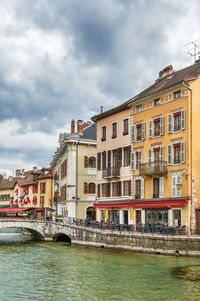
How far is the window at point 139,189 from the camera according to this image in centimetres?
3896

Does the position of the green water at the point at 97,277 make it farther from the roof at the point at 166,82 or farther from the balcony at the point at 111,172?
the roof at the point at 166,82

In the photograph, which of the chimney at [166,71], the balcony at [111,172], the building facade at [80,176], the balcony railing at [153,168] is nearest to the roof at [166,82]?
the chimney at [166,71]

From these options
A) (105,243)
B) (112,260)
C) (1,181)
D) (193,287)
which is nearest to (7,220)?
(105,243)

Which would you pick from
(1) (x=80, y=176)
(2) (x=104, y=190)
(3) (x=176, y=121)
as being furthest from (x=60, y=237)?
(3) (x=176, y=121)

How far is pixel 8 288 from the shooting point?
20750 mm

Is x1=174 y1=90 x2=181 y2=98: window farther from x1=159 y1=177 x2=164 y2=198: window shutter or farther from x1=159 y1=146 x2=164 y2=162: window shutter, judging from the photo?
x1=159 y1=177 x2=164 y2=198: window shutter

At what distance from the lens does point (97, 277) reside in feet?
76.3

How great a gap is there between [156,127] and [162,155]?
2795 mm

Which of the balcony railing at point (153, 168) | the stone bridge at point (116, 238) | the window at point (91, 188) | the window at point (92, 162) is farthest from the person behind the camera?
the window at point (92, 162)

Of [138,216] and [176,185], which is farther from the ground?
[176,185]

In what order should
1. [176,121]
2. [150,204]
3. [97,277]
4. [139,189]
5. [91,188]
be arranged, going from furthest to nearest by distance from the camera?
[91,188] → [139,189] → [150,204] → [176,121] → [97,277]

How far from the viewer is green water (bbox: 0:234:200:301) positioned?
1931 centimetres

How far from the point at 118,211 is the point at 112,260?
13469 mm

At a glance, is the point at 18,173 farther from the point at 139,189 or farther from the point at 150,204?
the point at 150,204
